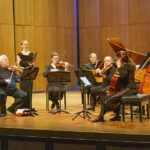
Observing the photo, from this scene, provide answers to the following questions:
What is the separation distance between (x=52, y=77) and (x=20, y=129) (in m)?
1.69

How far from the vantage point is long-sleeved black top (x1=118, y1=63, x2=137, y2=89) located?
18.7 feet

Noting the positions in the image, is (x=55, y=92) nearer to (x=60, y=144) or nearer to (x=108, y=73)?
(x=108, y=73)

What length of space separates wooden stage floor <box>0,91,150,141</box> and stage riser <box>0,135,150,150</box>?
0.12 meters

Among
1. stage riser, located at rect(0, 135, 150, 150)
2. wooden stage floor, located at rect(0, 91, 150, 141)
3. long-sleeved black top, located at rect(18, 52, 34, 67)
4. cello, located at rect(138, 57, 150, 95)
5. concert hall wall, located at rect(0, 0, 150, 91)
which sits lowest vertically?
stage riser, located at rect(0, 135, 150, 150)

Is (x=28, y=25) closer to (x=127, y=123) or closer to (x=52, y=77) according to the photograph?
(x=52, y=77)

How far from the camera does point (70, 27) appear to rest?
1162cm

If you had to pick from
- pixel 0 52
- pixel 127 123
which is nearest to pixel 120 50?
pixel 127 123

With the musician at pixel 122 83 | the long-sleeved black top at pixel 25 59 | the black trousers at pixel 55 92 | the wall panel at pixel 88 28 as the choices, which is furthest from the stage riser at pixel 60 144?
the wall panel at pixel 88 28

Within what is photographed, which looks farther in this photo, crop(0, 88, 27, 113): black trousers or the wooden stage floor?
crop(0, 88, 27, 113): black trousers

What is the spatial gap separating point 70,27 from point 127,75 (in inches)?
242

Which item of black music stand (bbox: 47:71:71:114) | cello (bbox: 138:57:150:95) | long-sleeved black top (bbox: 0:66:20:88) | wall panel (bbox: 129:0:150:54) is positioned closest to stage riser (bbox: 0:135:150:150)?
long-sleeved black top (bbox: 0:66:20:88)

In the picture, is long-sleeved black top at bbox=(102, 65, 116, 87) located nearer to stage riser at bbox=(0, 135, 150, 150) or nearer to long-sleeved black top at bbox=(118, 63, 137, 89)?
long-sleeved black top at bbox=(118, 63, 137, 89)

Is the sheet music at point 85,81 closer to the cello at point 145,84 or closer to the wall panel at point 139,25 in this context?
the cello at point 145,84

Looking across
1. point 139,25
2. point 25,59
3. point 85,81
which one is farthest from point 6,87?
point 139,25
